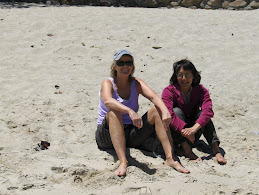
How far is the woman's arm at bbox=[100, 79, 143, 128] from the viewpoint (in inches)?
126

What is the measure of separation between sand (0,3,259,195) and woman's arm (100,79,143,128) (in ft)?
1.30

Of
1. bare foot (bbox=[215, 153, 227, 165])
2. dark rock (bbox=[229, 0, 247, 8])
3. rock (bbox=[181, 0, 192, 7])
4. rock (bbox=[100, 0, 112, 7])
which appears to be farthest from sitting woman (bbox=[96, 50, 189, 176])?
dark rock (bbox=[229, 0, 247, 8])

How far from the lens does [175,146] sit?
3748mm

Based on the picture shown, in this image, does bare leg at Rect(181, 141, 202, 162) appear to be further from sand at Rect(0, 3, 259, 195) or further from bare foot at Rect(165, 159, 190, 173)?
bare foot at Rect(165, 159, 190, 173)

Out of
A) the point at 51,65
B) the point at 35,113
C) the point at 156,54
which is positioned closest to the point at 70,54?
the point at 51,65

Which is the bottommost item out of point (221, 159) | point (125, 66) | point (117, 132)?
point (221, 159)

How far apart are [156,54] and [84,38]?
1522mm

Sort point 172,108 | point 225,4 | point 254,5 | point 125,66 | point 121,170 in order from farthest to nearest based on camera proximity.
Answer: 1. point 225,4
2. point 254,5
3. point 172,108
4. point 125,66
5. point 121,170

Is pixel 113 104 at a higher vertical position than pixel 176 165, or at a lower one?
higher

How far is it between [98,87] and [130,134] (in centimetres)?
175

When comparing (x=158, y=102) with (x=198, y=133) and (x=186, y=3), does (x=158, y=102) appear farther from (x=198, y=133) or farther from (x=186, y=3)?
(x=186, y=3)

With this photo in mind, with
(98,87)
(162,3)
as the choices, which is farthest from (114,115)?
(162,3)

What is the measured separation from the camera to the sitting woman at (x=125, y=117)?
3.29 meters

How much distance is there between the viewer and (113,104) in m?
3.29
